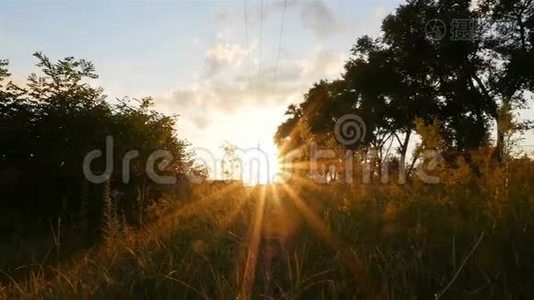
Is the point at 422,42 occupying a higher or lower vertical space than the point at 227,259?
higher

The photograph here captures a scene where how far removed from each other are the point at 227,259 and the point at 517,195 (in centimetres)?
302


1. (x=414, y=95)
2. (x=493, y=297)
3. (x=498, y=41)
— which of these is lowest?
(x=493, y=297)

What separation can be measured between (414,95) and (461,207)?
24.9 metres

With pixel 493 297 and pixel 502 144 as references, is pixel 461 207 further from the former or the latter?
pixel 493 297

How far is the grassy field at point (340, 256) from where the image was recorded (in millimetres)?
4020

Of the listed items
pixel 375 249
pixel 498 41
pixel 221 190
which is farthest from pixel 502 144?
pixel 498 41

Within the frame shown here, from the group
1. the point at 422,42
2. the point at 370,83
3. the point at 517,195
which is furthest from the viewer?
the point at 370,83

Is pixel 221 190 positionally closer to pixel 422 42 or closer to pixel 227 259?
pixel 227 259

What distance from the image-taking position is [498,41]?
27.1m

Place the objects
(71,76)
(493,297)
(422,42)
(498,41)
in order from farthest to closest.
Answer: (422,42) < (498,41) < (71,76) < (493,297)

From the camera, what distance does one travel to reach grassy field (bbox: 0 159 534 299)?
4.02 metres

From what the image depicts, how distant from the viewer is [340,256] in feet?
14.7

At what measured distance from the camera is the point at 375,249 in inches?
184

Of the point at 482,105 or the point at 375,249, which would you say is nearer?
the point at 375,249
